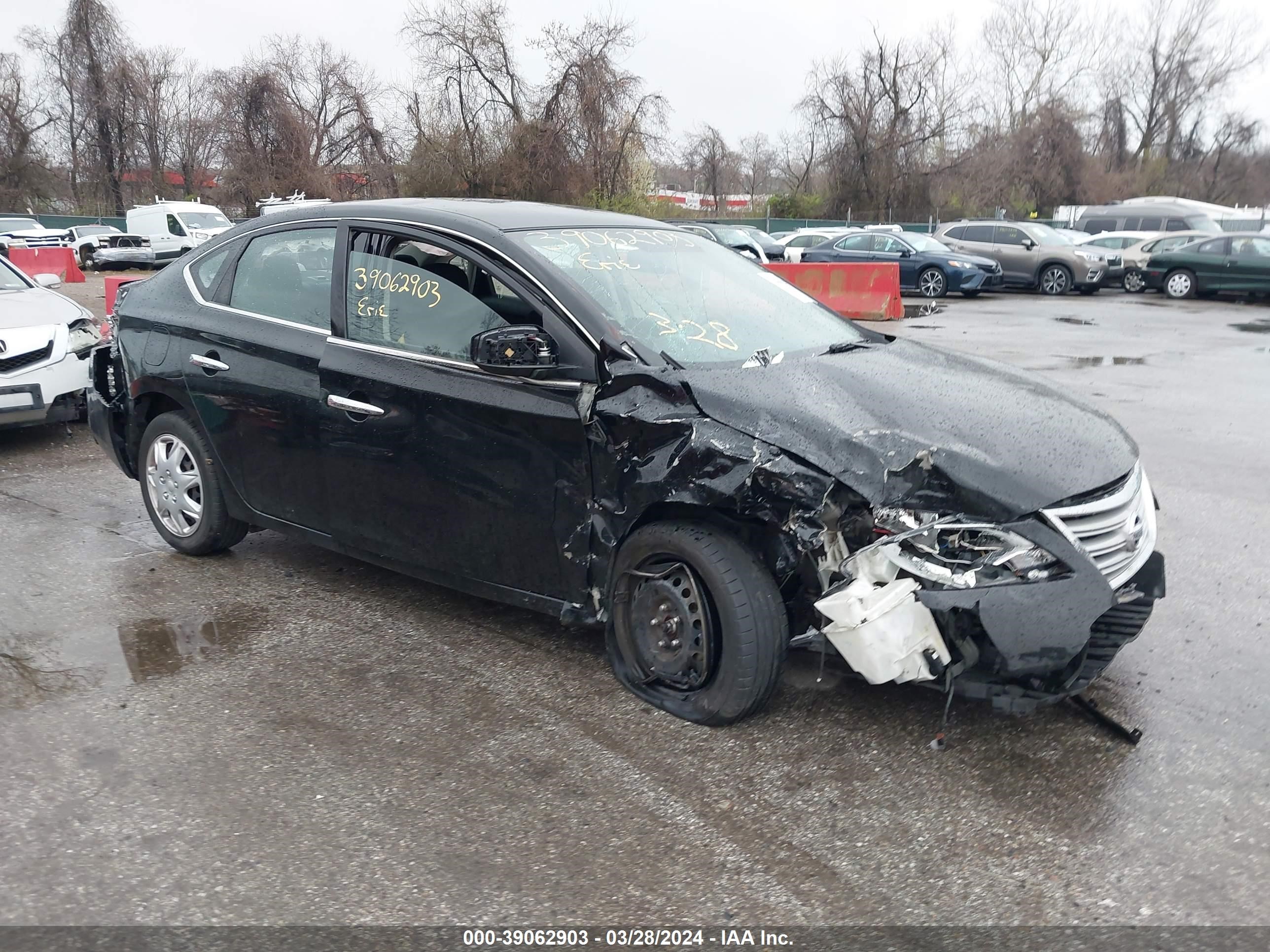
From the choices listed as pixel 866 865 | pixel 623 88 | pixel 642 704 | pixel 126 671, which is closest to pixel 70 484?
pixel 126 671

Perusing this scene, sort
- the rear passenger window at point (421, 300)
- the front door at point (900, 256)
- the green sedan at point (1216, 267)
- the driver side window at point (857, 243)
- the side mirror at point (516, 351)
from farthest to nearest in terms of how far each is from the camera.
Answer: the driver side window at point (857, 243)
the front door at point (900, 256)
the green sedan at point (1216, 267)
the rear passenger window at point (421, 300)
the side mirror at point (516, 351)

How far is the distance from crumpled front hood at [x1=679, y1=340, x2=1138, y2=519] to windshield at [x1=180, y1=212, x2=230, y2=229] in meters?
30.3

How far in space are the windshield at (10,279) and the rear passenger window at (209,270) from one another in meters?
4.42

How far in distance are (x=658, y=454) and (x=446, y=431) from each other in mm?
915

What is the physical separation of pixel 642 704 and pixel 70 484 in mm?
4823

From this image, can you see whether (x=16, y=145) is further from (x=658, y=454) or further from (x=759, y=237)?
(x=658, y=454)

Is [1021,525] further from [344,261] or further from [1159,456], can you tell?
[1159,456]

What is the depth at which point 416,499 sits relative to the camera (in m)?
4.12

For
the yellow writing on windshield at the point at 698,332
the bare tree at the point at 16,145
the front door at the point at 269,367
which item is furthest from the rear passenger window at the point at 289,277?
the bare tree at the point at 16,145

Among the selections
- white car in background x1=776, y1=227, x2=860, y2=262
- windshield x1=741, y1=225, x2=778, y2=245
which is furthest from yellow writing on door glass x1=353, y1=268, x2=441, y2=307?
windshield x1=741, y1=225, x2=778, y2=245

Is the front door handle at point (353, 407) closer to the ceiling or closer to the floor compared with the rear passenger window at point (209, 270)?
closer to the floor

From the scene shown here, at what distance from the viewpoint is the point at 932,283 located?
74.7 feet

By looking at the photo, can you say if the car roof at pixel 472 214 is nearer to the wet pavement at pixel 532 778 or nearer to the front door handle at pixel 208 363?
the front door handle at pixel 208 363

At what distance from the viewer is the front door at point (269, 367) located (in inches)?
176
